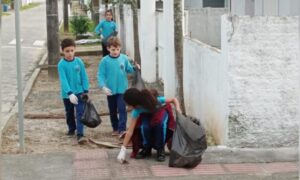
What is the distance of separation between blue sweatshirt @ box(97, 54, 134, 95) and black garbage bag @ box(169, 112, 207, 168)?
5.89 feet

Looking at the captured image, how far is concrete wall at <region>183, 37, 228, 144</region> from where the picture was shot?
7.14m

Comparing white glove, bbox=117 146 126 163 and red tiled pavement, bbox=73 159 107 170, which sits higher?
white glove, bbox=117 146 126 163

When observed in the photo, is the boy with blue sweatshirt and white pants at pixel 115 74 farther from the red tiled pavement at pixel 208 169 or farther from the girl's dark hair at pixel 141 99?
the red tiled pavement at pixel 208 169

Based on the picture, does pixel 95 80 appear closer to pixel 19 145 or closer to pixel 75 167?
pixel 19 145

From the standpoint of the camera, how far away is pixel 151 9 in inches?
514

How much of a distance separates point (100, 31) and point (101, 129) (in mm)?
8193

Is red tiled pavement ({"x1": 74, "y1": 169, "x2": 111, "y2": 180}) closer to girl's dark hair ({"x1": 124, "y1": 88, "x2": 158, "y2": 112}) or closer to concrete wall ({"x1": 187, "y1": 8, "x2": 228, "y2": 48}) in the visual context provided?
girl's dark hair ({"x1": 124, "y1": 88, "x2": 158, "y2": 112})

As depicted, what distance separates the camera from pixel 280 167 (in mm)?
6422

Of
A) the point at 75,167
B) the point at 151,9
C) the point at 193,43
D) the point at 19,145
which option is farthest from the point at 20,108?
the point at 151,9

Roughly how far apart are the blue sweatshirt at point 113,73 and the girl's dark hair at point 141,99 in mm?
1523

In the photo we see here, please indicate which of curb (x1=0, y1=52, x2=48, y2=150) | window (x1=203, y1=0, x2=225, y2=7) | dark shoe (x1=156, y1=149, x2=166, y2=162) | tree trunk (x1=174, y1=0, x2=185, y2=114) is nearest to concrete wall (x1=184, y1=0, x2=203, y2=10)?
window (x1=203, y1=0, x2=225, y2=7)

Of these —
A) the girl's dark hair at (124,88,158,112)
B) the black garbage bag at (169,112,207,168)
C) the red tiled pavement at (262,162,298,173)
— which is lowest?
the red tiled pavement at (262,162,298,173)

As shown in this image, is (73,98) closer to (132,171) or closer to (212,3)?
(132,171)

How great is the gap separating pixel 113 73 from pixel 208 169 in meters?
2.22
